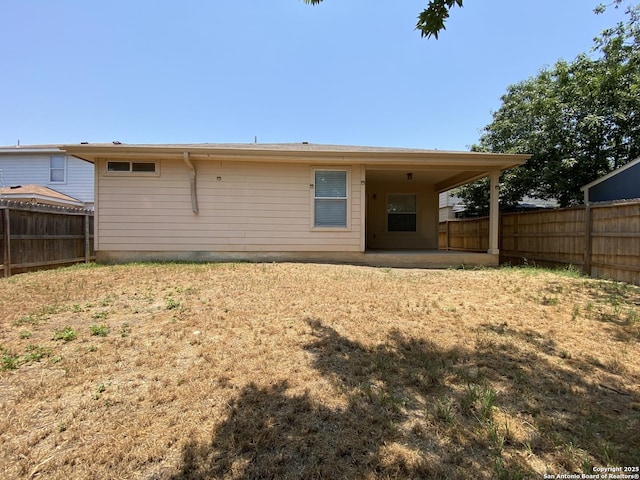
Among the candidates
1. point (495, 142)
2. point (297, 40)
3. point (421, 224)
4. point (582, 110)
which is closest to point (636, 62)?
point (582, 110)

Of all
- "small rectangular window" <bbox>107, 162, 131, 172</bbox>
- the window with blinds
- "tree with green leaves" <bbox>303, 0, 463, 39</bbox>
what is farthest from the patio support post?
"small rectangular window" <bbox>107, 162, 131, 172</bbox>

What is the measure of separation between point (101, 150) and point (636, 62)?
1586cm

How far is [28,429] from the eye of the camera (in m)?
1.94

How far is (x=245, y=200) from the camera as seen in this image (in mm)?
8422

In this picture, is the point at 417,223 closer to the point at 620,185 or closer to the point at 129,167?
the point at 620,185

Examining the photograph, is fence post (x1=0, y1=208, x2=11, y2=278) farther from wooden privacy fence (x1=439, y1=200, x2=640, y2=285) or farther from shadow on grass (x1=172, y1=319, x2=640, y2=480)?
wooden privacy fence (x1=439, y1=200, x2=640, y2=285)

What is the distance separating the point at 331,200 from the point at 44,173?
15566 millimetres

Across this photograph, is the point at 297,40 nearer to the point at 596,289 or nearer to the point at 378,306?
the point at 378,306

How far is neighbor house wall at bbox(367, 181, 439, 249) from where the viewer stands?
39.1 ft

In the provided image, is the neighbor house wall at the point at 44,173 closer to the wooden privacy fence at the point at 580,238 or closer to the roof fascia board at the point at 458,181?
the roof fascia board at the point at 458,181

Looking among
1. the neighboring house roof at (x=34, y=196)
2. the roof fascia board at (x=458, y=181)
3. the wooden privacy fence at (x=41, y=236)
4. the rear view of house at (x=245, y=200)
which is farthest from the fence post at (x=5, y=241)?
the roof fascia board at (x=458, y=181)

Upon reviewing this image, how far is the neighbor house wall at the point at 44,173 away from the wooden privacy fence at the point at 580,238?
17858mm

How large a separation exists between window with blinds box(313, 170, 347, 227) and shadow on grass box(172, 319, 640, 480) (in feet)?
19.4

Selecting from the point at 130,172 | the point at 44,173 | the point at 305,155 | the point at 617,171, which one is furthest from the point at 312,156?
the point at 44,173
